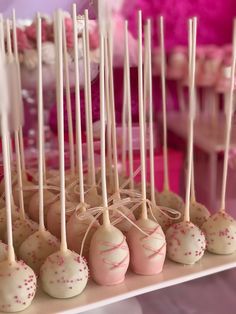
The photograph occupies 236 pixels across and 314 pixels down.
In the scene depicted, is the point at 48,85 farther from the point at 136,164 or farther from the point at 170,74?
the point at 170,74

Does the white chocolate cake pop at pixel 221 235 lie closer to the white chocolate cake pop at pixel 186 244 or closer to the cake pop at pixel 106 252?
the white chocolate cake pop at pixel 186 244

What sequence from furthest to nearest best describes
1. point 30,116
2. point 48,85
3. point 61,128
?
1. point 30,116
2. point 48,85
3. point 61,128

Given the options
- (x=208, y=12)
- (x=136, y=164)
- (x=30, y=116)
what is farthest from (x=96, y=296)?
(x=208, y=12)

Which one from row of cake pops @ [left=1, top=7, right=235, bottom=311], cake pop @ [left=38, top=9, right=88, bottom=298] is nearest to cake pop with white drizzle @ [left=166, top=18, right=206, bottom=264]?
row of cake pops @ [left=1, top=7, right=235, bottom=311]

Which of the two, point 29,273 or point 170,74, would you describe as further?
point 170,74

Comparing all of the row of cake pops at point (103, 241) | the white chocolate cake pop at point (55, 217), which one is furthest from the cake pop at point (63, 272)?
the white chocolate cake pop at point (55, 217)

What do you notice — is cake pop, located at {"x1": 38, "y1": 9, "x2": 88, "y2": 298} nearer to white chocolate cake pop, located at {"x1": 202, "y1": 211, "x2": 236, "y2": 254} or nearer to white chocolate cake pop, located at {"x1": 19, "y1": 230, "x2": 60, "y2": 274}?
white chocolate cake pop, located at {"x1": 19, "y1": 230, "x2": 60, "y2": 274}

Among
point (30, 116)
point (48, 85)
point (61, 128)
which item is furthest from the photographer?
point (30, 116)
